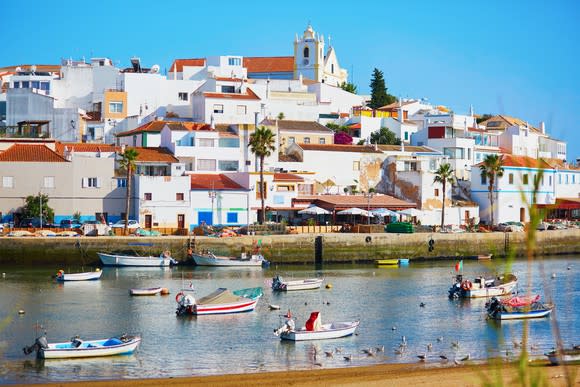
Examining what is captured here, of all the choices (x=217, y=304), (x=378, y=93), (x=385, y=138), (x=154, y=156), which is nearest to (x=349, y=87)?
(x=378, y=93)

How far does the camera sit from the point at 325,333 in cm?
3297

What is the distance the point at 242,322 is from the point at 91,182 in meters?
32.2

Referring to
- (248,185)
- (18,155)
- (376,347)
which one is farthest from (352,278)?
(18,155)

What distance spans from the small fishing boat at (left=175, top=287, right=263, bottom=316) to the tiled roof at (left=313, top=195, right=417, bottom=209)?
102 ft

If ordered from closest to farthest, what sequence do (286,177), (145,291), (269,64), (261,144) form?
(145,291), (261,144), (286,177), (269,64)

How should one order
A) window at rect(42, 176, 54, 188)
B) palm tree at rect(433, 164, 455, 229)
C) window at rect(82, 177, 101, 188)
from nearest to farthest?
window at rect(42, 176, 54, 188)
window at rect(82, 177, 101, 188)
palm tree at rect(433, 164, 455, 229)

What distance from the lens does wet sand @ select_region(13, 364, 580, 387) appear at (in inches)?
970

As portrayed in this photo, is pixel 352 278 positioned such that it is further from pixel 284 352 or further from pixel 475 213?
pixel 475 213

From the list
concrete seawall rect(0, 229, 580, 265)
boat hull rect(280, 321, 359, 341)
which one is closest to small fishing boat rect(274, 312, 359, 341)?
boat hull rect(280, 321, 359, 341)

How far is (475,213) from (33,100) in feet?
136

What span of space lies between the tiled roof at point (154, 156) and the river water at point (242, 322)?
14.0 meters

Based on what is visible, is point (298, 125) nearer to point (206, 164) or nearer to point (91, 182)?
point (206, 164)

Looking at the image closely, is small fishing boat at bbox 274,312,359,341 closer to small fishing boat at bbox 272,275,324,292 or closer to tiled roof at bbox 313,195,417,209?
small fishing boat at bbox 272,275,324,292

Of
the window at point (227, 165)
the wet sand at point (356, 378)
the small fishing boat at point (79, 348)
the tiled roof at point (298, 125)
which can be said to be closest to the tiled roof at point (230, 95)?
the tiled roof at point (298, 125)
